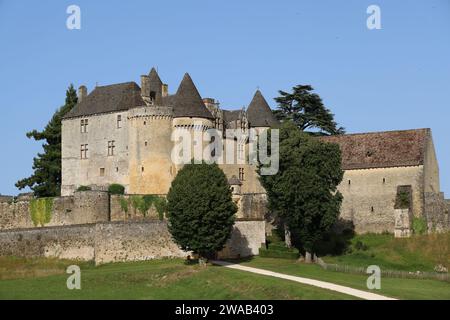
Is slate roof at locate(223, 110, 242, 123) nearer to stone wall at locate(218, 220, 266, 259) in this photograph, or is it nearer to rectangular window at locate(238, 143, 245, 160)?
rectangular window at locate(238, 143, 245, 160)

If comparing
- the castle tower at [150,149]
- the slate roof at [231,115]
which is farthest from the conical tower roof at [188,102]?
the slate roof at [231,115]

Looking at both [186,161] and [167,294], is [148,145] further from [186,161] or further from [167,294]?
[167,294]

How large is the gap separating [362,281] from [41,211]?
23.5 meters

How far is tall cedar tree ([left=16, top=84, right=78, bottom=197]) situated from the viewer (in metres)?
68.8

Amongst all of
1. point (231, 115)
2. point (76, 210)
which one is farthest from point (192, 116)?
point (76, 210)

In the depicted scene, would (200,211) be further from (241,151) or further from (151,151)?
(241,151)

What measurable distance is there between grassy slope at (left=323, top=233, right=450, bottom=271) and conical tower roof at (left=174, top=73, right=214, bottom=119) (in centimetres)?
1329

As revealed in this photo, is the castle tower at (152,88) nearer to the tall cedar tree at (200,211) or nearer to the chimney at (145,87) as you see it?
the chimney at (145,87)

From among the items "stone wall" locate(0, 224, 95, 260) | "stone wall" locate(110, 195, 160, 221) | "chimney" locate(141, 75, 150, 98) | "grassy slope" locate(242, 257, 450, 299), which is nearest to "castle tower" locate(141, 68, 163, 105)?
"chimney" locate(141, 75, 150, 98)

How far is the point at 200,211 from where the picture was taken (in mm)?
49719

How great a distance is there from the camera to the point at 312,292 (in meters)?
39.8

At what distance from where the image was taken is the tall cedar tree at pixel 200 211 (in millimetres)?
49750

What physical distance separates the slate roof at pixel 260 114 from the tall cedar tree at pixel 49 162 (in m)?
14.1

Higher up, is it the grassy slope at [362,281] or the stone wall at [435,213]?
the stone wall at [435,213]
